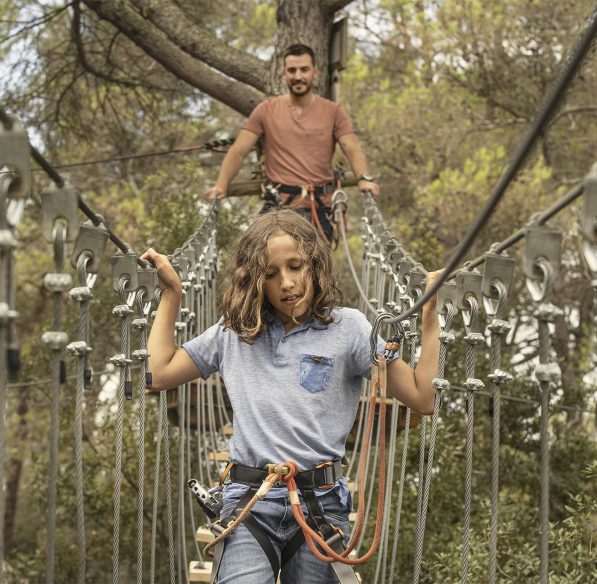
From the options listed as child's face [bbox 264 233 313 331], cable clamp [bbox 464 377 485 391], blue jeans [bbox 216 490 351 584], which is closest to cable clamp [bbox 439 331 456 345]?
cable clamp [bbox 464 377 485 391]

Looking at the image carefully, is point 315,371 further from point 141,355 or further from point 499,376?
point 499,376

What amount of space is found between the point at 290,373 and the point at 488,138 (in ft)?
33.9

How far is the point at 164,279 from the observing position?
2.37 metres

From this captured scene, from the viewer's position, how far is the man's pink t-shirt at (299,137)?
5.43 meters

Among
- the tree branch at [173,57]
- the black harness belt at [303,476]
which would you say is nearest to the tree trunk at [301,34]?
the tree branch at [173,57]

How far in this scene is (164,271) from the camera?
236cm

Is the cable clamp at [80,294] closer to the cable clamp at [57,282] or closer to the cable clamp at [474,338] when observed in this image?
the cable clamp at [57,282]

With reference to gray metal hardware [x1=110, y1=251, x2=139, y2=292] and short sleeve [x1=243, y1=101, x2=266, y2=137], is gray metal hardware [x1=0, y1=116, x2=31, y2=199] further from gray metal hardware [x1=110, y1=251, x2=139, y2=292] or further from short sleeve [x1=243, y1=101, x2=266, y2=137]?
short sleeve [x1=243, y1=101, x2=266, y2=137]

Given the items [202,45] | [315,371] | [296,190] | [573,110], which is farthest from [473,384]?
[573,110]

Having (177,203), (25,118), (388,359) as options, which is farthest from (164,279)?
(25,118)

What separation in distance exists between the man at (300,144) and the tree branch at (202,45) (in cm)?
165

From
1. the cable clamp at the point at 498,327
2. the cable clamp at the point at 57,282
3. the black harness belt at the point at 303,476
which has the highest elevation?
the cable clamp at the point at 57,282

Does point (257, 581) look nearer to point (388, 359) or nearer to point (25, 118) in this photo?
point (388, 359)

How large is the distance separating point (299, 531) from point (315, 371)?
0.32 meters
